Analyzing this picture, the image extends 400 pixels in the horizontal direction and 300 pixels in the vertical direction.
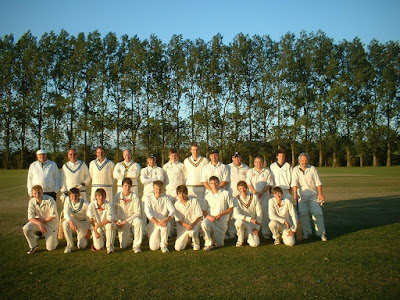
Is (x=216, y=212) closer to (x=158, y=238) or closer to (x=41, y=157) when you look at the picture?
(x=158, y=238)

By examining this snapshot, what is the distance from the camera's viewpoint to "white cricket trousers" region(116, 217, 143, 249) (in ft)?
22.0

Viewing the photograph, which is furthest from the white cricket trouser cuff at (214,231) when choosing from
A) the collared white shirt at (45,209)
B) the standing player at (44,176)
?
the standing player at (44,176)

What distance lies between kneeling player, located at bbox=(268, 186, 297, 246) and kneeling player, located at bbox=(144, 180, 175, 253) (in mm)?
2181

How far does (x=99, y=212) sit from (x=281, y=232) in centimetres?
392

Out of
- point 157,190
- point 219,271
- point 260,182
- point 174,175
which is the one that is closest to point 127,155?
point 174,175

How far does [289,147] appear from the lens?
4425 cm

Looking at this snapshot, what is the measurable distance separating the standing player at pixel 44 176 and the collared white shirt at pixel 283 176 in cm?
547

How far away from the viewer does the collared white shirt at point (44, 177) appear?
807cm

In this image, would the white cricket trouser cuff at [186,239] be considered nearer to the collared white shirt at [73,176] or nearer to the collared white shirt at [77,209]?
the collared white shirt at [77,209]

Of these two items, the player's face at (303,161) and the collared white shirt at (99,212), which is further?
the player's face at (303,161)

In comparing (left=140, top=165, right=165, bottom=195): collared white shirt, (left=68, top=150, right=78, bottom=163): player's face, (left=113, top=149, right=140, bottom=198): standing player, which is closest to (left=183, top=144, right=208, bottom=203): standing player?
(left=140, top=165, right=165, bottom=195): collared white shirt

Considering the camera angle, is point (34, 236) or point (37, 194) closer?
point (34, 236)

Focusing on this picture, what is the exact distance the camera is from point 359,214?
10.1 meters

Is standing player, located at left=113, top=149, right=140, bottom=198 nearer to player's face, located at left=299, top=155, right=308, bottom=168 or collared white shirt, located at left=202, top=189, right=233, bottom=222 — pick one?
collared white shirt, located at left=202, top=189, right=233, bottom=222
